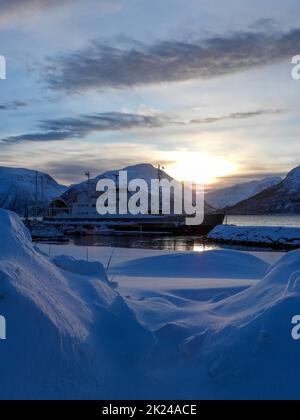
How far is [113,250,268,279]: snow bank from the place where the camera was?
49.1 feet

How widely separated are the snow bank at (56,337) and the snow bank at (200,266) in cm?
847

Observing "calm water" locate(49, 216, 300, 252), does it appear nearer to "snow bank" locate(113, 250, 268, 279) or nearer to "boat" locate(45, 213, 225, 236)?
"boat" locate(45, 213, 225, 236)

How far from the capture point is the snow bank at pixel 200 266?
15.0 meters

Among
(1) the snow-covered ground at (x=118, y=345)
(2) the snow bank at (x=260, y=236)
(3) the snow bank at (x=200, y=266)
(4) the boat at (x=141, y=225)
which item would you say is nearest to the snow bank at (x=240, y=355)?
(1) the snow-covered ground at (x=118, y=345)

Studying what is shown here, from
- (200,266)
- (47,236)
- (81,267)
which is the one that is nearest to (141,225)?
(47,236)

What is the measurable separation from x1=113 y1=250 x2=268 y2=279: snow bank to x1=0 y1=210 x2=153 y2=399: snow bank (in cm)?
847

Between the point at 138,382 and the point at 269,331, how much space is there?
56.4 inches

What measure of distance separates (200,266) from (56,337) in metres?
12.7

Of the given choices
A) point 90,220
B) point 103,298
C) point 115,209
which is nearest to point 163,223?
A: point 90,220

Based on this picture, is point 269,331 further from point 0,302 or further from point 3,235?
point 3,235

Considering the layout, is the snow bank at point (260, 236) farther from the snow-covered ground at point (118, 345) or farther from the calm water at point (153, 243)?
the snow-covered ground at point (118, 345)

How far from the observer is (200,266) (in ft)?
54.6

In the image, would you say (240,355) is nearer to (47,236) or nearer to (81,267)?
(81,267)

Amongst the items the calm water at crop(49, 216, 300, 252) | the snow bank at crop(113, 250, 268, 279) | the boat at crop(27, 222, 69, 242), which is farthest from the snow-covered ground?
the boat at crop(27, 222, 69, 242)
